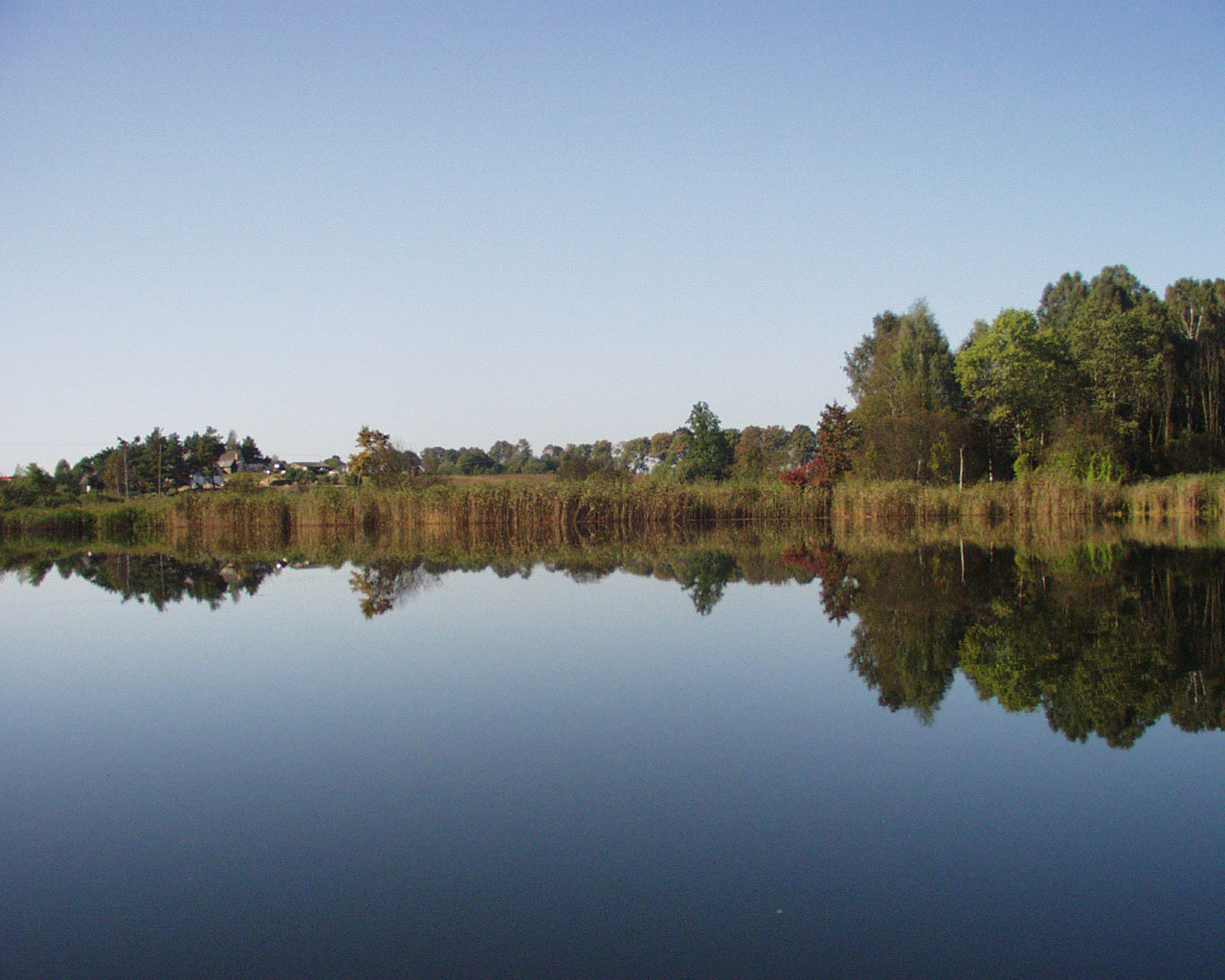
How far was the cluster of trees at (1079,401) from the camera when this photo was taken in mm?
33938

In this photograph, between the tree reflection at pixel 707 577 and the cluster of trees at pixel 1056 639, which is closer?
the cluster of trees at pixel 1056 639

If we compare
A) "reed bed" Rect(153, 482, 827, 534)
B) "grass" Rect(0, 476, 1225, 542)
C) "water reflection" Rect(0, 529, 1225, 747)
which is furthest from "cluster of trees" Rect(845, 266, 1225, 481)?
"water reflection" Rect(0, 529, 1225, 747)

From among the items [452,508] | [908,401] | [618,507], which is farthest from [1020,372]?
[452,508]

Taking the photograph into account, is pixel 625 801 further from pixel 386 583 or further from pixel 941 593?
pixel 386 583

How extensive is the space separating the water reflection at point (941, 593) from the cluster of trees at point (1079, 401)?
47.0 feet

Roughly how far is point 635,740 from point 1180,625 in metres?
6.04

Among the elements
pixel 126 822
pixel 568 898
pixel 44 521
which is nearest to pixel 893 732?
pixel 568 898

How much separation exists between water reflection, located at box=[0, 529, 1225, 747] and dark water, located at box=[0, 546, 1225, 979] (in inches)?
3.2

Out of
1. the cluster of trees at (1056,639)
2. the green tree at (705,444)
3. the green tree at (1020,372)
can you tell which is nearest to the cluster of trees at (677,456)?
the green tree at (705,444)

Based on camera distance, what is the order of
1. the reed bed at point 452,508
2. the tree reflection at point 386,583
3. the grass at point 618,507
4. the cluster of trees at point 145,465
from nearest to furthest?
the tree reflection at point 386,583 → the grass at point 618,507 → the reed bed at point 452,508 → the cluster of trees at point 145,465

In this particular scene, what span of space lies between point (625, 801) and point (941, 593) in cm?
802

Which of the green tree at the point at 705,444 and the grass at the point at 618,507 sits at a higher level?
the green tree at the point at 705,444

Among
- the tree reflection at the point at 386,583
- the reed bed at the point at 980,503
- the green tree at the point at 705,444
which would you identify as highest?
the green tree at the point at 705,444

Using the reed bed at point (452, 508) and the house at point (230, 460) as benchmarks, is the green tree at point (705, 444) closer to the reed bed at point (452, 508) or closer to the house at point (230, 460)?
the reed bed at point (452, 508)
